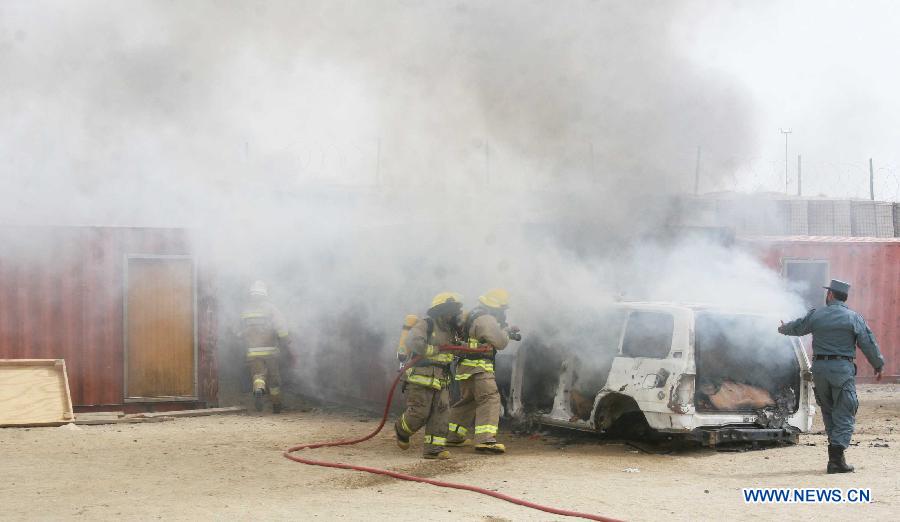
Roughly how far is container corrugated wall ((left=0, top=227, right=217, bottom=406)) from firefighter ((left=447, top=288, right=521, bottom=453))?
5.19 meters

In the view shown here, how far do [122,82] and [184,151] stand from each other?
177cm

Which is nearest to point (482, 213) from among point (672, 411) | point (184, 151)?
point (184, 151)

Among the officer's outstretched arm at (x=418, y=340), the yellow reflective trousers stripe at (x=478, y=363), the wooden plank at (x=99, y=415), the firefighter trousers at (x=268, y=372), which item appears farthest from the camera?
the firefighter trousers at (x=268, y=372)

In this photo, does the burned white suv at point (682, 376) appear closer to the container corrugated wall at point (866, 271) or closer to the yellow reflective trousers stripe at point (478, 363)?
the yellow reflective trousers stripe at point (478, 363)

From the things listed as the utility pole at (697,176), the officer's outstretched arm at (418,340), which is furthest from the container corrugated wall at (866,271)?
the officer's outstretched arm at (418,340)

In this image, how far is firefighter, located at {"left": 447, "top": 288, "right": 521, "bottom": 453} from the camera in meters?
9.04

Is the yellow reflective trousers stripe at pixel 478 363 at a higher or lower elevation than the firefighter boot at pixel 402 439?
higher

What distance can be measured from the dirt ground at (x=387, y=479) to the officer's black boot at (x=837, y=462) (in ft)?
0.34

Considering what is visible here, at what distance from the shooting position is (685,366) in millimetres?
8305

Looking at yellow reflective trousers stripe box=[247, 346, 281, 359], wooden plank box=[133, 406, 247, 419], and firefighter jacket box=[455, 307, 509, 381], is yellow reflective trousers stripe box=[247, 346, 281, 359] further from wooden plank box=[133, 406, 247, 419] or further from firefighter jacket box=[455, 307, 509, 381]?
firefighter jacket box=[455, 307, 509, 381]

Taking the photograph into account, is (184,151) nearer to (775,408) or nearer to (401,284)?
(401,284)

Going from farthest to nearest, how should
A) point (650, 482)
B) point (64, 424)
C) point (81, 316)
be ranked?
point (81, 316)
point (64, 424)
point (650, 482)

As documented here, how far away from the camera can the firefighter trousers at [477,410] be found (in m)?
9.04

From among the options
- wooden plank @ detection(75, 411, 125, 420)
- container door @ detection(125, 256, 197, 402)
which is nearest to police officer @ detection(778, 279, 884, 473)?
container door @ detection(125, 256, 197, 402)
